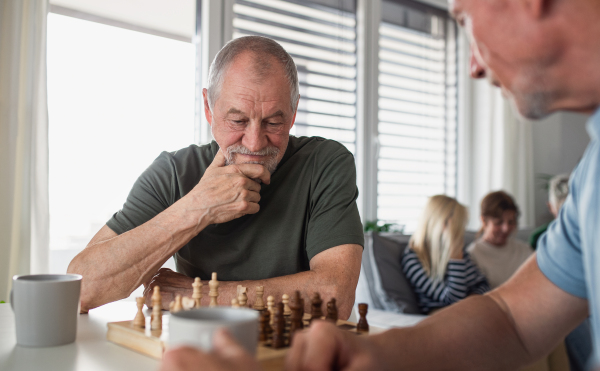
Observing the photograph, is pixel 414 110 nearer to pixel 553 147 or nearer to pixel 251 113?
pixel 553 147

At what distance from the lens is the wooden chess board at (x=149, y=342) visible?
736 millimetres

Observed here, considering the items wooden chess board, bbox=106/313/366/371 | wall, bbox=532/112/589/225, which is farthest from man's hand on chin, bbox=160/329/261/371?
wall, bbox=532/112/589/225

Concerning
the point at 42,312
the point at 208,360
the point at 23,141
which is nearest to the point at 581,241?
the point at 208,360

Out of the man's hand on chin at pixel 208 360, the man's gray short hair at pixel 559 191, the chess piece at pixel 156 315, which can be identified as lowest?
the chess piece at pixel 156 315

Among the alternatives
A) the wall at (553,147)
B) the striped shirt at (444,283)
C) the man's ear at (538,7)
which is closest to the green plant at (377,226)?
the striped shirt at (444,283)

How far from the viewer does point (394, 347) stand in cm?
76

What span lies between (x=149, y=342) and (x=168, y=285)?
0.56 metres

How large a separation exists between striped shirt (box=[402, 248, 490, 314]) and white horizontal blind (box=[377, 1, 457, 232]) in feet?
4.58

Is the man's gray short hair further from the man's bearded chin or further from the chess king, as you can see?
the man's bearded chin

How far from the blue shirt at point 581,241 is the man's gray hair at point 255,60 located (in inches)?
34.8

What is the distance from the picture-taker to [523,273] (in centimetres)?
88

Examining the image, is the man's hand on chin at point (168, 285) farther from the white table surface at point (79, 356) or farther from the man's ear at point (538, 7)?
the man's ear at point (538, 7)

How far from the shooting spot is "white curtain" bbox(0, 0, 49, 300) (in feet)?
8.23

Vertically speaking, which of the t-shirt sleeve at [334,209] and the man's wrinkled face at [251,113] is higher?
the man's wrinkled face at [251,113]
